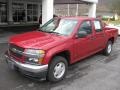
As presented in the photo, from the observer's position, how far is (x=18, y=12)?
77.6 feet

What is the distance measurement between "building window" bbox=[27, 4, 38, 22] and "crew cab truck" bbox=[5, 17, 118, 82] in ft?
60.5

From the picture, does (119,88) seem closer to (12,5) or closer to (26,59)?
(26,59)

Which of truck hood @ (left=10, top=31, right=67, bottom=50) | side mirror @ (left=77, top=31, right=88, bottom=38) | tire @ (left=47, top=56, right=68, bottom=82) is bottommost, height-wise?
tire @ (left=47, top=56, right=68, bottom=82)

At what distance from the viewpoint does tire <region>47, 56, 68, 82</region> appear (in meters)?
5.33

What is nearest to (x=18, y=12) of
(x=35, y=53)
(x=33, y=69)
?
(x=35, y=53)

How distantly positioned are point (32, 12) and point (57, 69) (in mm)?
20756

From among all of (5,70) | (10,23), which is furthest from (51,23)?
(10,23)

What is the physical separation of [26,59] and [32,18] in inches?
821

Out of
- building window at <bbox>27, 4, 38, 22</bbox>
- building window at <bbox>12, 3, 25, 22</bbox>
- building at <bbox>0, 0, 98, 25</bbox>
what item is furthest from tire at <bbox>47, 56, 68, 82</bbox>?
building window at <bbox>27, 4, 38, 22</bbox>

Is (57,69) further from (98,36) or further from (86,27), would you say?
(98,36)

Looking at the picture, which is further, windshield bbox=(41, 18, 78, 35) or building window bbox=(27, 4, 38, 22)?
building window bbox=(27, 4, 38, 22)

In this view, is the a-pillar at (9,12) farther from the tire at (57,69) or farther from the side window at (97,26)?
the tire at (57,69)

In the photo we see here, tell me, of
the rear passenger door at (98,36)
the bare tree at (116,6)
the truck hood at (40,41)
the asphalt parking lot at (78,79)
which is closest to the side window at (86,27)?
the rear passenger door at (98,36)

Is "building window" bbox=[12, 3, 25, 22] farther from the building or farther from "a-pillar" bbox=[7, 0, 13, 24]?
"a-pillar" bbox=[7, 0, 13, 24]
